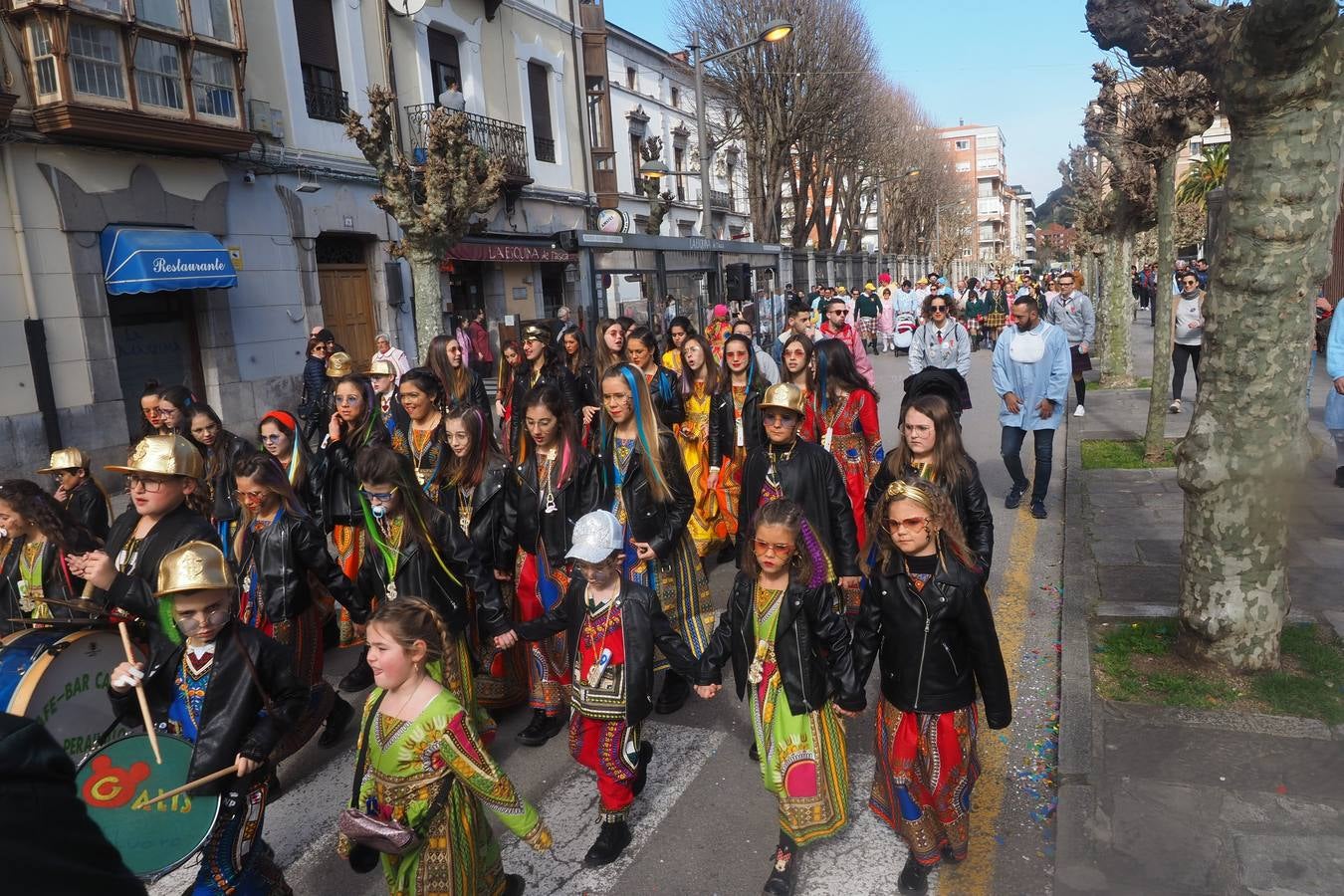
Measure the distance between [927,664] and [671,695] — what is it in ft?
6.30

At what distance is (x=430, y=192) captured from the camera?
12.0m

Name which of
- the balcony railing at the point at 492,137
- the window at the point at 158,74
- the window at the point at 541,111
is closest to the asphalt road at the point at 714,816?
the window at the point at 158,74

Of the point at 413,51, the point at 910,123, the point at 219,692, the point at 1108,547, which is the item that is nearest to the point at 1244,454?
the point at 1108,547

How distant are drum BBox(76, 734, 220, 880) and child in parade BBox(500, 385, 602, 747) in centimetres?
185

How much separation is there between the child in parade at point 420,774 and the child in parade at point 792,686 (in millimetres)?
862

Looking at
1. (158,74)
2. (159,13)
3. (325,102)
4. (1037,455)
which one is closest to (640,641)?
(1037,455)

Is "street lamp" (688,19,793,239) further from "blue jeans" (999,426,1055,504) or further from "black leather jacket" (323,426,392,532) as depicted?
"black leather jacket" (323,426,392,532)

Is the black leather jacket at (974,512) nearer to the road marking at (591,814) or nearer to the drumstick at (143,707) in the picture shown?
the road marking at (591,814)

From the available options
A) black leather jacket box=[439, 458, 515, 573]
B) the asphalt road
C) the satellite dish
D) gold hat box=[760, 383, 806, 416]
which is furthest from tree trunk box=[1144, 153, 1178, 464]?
the satellite dish

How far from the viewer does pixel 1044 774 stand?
3.84m

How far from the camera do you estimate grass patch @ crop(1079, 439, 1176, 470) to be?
9.06 m

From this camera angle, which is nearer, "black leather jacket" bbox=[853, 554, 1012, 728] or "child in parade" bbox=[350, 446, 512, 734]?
"black leather jacket" bbox=[853, 554, 1012, 728]

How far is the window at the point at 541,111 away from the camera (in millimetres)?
22281

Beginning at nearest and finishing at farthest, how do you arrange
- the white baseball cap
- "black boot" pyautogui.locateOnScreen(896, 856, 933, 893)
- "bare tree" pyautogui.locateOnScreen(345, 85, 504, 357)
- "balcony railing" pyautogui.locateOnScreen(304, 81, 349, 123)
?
"black boot" pyautogui.locateOnScreen(896, 856, 933, 893)
the white baseball cap
"bare tree" pyautogui.locateOnScreen(345, 85, 504, 357)
"balcony railing" pyautogui.locateOnScreen(304, 81, 349, 123)
